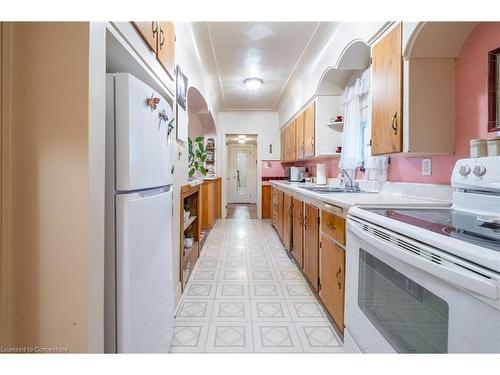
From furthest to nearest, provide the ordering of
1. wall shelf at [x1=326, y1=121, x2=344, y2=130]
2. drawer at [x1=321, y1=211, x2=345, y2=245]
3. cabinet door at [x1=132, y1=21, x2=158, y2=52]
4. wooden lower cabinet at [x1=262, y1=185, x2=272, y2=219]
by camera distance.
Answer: wooden lower cabinet at [x1=262, y1=185, x2=272, y2=219], wall shelf at [x1=326, y1=121, x2=344, y2=130], drawer at [x1=321, y1=211, x2=345, y2=245], cabinet door at [x1=132, y1=21, x2=158, y2=52]

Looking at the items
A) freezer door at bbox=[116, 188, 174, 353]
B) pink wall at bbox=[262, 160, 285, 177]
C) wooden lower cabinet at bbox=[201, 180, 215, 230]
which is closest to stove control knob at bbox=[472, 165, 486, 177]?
freezer door at bbox=[116, 188, 174, 353]

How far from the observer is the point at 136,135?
1.01m

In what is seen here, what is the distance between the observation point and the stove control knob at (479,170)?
1107mm

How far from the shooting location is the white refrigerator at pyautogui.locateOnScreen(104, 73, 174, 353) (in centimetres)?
95

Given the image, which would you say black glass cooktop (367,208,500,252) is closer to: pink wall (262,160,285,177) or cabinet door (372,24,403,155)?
cabinet door (372,24,403,155)

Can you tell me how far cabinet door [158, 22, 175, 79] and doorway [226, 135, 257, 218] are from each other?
7.73 meters

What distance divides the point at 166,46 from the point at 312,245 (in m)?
1.81

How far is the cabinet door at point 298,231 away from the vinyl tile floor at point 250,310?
189 millimetres

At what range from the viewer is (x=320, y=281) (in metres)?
1.95

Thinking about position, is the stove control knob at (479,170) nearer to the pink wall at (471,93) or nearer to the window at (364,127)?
the pink wall at (471,93)

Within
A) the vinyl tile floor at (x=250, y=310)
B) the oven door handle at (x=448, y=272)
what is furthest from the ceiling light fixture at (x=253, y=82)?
the oven door handle at (x=448, y=272)

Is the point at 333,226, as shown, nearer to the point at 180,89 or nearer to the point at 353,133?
the point at 353,133

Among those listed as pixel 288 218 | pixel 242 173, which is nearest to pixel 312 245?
pixel 288 218
